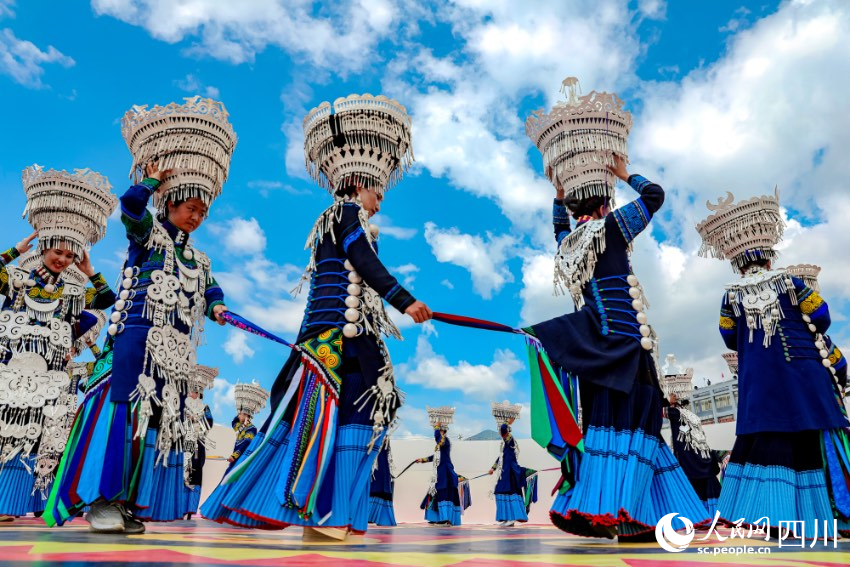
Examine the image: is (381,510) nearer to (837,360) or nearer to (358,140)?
(837,360)

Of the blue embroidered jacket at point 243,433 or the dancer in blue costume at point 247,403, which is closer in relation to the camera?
the blue embroidered jacket at point 243,433

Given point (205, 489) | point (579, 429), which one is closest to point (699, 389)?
point (205, 489)

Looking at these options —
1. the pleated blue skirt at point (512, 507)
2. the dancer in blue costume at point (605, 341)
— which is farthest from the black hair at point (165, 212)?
the pleated blue skirt at point (512, 507)

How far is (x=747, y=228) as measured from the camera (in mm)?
4383

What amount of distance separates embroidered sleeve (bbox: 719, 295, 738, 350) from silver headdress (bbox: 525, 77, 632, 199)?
4.65 ft

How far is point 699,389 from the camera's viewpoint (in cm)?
2472

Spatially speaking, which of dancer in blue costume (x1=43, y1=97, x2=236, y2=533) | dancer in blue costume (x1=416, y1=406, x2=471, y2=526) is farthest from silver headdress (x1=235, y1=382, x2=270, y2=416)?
dancer in blue costume (x1=43, y1=97, x2=236, y2=533)

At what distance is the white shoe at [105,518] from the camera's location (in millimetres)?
2840

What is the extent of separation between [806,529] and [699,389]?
2308 centimetres

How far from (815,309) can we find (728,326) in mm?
539

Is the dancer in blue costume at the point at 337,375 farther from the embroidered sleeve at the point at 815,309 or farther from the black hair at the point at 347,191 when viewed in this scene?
the embroidered sleeve at the point at 815,309

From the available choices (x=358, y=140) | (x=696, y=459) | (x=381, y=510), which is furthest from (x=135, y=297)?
(x=696, y=459)

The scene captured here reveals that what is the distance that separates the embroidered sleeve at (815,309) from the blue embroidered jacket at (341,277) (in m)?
2.73

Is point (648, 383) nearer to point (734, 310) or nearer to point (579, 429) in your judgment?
point (579, 429)
